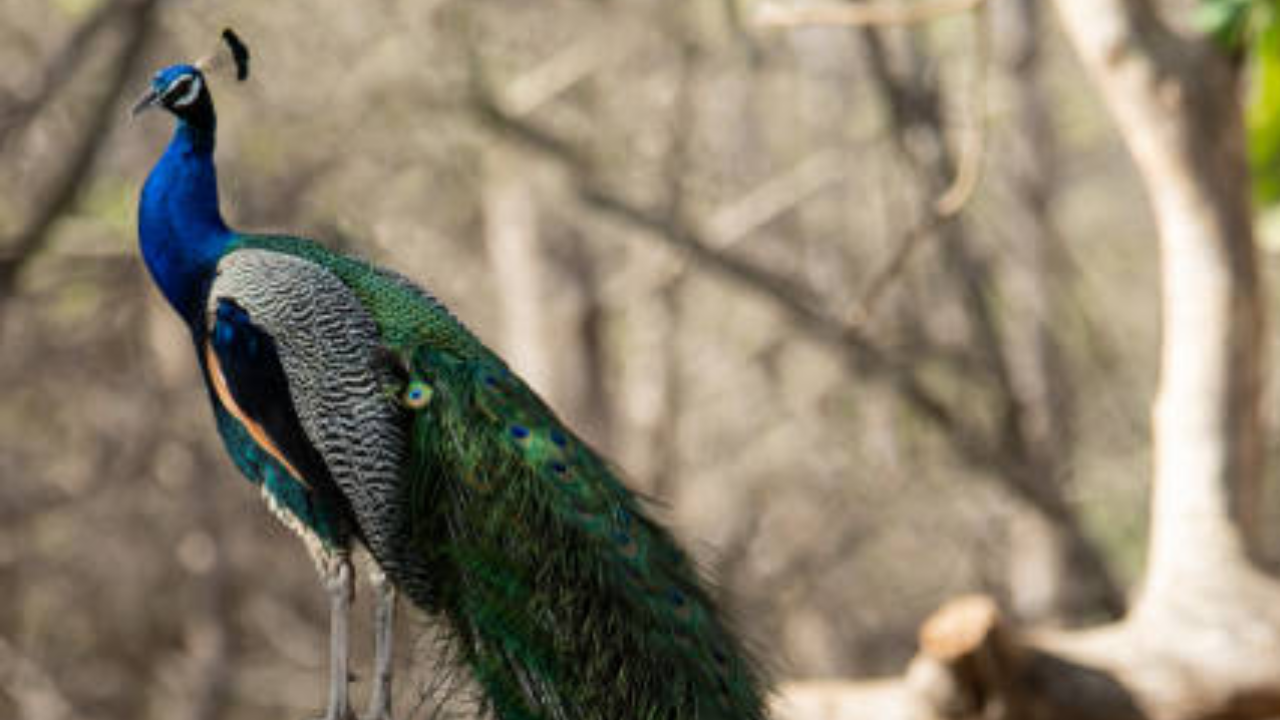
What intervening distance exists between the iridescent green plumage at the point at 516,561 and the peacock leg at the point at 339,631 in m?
0.18

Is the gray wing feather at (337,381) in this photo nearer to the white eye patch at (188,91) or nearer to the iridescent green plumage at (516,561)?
the iridescent green plumage at (516,561)

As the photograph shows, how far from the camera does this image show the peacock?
3.63m

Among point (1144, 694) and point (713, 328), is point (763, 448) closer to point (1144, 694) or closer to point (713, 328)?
point (713, 328)

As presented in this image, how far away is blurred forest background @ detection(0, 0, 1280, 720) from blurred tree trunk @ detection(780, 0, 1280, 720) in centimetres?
176

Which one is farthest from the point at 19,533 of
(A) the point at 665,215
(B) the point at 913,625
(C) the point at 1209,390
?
(C) the point at 1209,390

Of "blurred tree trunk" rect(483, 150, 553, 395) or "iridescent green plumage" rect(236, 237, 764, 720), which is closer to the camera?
"iridescent green plumage" rect(236, 237, 764, 720)

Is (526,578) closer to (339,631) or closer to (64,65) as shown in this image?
(339,631)

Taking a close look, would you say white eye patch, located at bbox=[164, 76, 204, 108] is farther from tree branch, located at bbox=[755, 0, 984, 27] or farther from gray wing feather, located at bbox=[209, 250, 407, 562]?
tree branch, located at bbox=[755, 0, 984, 27]

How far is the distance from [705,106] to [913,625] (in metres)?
3.64

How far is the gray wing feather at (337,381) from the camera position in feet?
11.8

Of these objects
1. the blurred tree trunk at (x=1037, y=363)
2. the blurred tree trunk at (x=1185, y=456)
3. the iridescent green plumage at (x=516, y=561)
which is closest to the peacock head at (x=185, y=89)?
the iridescent green plumage at (x=516, y=561)

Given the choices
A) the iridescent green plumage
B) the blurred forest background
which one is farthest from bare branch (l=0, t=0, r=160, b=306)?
the iridescent green plumage

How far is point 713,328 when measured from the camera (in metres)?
11.6

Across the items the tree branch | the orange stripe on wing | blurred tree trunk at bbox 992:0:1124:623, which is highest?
the tree branch
